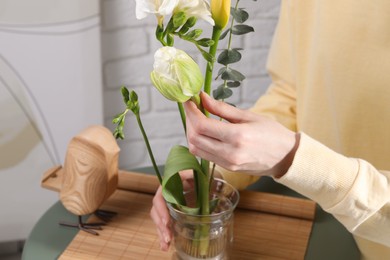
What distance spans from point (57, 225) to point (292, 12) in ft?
1.53

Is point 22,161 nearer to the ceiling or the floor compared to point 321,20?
nearer to the floor

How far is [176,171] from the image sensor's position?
63 cm

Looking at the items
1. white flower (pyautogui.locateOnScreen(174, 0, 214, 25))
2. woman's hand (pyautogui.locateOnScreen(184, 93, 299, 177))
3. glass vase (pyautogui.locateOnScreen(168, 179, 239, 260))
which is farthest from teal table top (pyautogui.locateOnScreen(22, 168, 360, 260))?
white flower (pyautogui.locateOnScreen(174, 0, 214, 25))

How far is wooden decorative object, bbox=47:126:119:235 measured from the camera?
80 cm

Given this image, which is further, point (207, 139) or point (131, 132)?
point (131, 132)

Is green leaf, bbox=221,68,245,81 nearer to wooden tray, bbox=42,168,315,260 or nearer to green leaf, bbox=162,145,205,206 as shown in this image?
green leaf, bbox=162,145,205,206

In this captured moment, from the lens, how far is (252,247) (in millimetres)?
772

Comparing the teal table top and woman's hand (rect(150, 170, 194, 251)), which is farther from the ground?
woman's hand (rect(150, 170, 194, 251))

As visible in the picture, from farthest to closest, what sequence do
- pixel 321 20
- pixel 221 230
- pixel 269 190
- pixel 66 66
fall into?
1. pixel 66 66
2. pixel 269 190
3. pixel 321 20
4. pixel 221 230

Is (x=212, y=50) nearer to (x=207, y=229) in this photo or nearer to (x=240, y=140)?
(x=240, y=140)

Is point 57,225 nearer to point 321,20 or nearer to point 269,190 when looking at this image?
point 269,190

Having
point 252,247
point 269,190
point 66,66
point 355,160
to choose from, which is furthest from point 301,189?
point 66,66

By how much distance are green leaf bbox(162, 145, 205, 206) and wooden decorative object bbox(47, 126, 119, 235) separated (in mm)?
158

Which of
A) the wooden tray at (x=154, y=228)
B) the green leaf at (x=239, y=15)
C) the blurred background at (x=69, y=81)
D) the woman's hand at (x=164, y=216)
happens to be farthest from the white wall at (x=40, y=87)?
the green leaf at (x=239, y=15)
